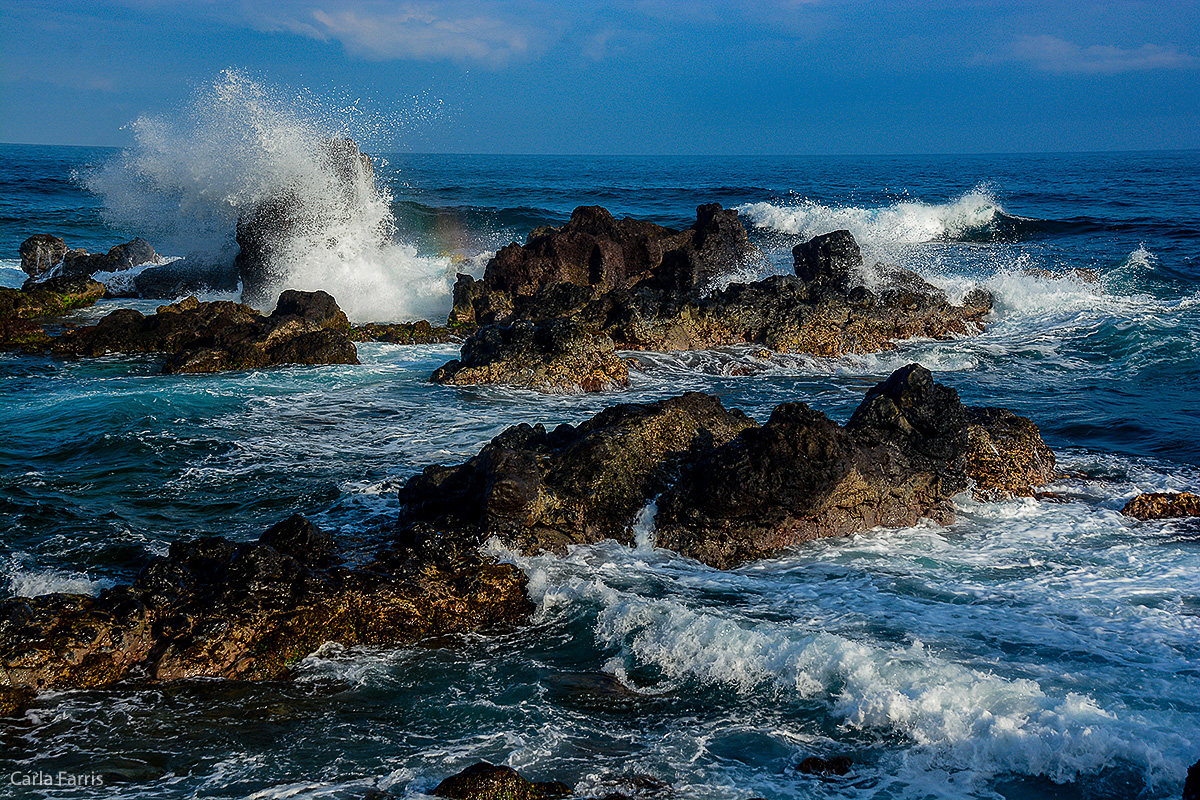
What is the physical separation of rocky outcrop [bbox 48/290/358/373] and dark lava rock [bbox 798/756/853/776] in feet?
30.9

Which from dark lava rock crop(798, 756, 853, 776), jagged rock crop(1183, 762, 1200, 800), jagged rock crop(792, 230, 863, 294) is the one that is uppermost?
jagged rock crop(792, 230, 863, 294)

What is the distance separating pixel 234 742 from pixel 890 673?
3.18m

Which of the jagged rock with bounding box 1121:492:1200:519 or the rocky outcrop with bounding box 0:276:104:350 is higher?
the rocky outcrop with bounding box 0:276:104:350

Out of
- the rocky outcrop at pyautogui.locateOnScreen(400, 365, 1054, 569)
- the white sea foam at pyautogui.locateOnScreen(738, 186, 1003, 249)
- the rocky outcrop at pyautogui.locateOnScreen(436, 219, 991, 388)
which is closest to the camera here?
the rocky outcrop at pyautogui.locateOnScreen(400, 365, 1054, 569)

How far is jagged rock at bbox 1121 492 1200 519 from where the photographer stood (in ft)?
Result: 22.3

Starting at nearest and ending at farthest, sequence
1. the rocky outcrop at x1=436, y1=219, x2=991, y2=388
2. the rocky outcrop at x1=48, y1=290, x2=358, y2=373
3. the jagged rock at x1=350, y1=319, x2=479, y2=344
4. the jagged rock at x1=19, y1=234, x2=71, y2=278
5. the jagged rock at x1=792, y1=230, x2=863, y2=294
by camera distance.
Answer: the rocky outcrop at x1=48, y1=290, x2=358, y2=373, the rocky outcrop at x1=436, y1=219, x2=991, y2=388, the jagged rock at x1=350, y1=319, x2=479, y2=344, the jagged rock at x1=792, y1=230, x2=863, y2=294, the jagged rock at x1=19, y1=234, x2=71, y2=278

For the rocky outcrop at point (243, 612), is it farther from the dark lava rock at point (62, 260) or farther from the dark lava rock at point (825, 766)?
the dark lava rock at point (62, 260)

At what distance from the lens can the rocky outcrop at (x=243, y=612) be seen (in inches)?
181

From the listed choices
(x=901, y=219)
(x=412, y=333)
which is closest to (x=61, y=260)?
(x=412, y=333)

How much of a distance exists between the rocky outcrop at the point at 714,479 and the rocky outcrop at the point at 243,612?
0.51 metres

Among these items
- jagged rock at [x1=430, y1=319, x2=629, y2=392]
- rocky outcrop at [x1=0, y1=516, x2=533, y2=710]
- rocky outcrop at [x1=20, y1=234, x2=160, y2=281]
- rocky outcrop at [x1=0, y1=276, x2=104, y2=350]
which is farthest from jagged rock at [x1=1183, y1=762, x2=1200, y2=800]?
rocky outcrop at [x1=20, y1=234, x2=160, y2=281]

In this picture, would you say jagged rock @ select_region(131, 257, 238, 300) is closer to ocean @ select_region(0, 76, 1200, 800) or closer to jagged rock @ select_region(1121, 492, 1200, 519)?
ocean @ select_region(0, 76, 1200, 800)

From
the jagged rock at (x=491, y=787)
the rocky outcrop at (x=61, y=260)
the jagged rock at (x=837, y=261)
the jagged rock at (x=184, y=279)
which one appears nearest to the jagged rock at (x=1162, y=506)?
the jagged rock at (x=491, y=787)

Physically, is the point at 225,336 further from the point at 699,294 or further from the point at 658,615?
the point at 658,615
